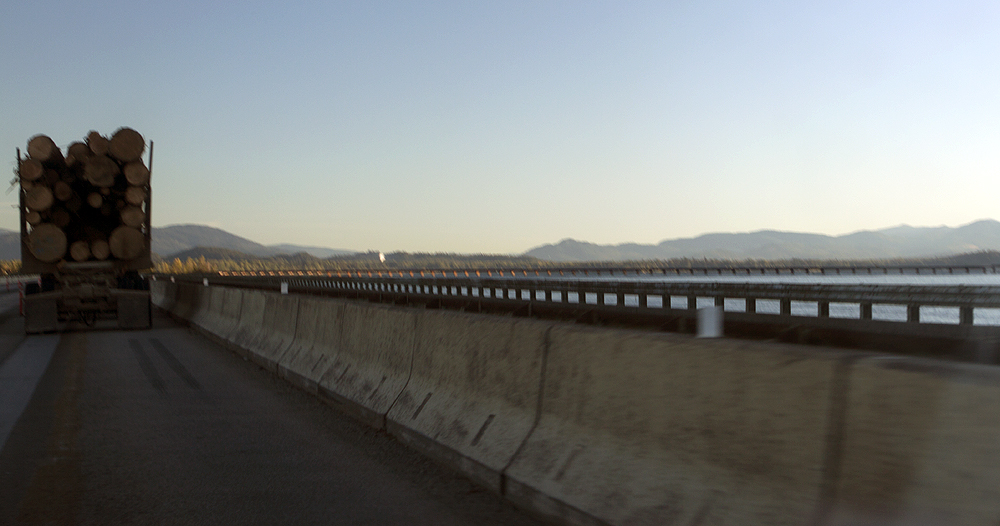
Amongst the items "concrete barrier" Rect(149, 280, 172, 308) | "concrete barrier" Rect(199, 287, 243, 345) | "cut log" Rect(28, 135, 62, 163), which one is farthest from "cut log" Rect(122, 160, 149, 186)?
"concrete barrier" Rect(149, 280, 172, 308)

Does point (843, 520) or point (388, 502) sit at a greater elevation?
point (843, 520)

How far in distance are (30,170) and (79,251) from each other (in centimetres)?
230

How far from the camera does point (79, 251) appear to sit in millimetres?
20672

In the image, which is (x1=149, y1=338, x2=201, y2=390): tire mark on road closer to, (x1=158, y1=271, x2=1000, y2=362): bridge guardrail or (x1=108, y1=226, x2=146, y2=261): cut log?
(x1=108, y1=226, x2=146, y2=261): cut log

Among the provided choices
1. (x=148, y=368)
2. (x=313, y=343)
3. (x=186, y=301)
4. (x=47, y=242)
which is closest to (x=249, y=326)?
(x=148, y=368)

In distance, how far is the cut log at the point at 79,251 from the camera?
810 inches

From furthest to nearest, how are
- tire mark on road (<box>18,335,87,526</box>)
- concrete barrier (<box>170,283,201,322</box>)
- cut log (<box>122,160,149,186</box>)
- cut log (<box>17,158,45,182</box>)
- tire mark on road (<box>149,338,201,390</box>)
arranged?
concrete barrier (<box>170,283,201,322</box>), cut log (<box>122,160,149,186</box>), cut log (<box>17,158,45,182</box>), tire mark on road (<box>149,338,201,390</box>), tire mark on road (<box>18,335,87,526</box>)

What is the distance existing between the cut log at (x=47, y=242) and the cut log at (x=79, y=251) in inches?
14.2

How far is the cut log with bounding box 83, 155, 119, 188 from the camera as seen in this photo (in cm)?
2003

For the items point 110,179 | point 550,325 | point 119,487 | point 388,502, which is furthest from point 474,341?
point 110,179

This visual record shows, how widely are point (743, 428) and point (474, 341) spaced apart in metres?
3.11

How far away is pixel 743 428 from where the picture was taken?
3.73 metres

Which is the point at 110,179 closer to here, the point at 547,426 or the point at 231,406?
the point at 231,406

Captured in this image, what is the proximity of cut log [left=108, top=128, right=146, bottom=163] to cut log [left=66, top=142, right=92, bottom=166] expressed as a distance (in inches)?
22.0
